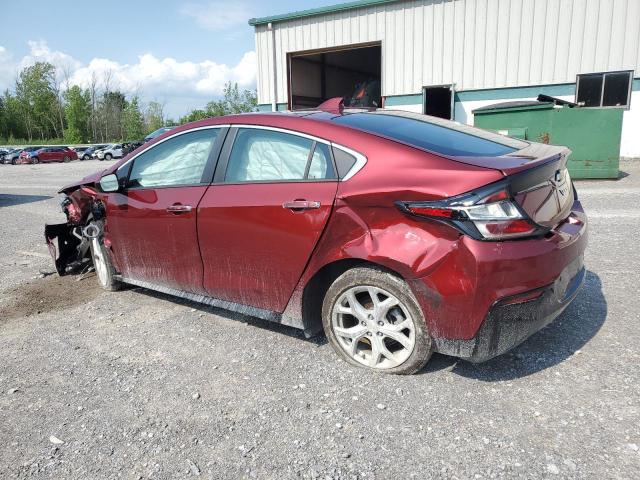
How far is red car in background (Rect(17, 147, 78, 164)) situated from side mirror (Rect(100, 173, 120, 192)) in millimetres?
44311

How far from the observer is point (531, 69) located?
16.2 metres

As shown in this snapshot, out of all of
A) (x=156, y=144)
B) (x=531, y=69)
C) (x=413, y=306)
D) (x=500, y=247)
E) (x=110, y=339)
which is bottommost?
(x=110, y=339)

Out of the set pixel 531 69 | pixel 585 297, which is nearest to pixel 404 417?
pixel 585 297

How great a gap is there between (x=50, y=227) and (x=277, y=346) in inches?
133

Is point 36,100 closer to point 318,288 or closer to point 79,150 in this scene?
point 79,150

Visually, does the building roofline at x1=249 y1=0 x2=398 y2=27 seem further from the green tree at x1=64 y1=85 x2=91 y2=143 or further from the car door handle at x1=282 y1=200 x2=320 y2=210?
the green tree at x1=64 y1=85 x2=91 y2=143

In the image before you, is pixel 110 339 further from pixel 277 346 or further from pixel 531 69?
pixel 531 69

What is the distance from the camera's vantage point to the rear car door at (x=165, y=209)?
365cm

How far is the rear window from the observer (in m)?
2.91

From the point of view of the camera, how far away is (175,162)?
12.8ft

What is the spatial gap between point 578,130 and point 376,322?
10.1 meters

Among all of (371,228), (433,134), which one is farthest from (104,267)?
(433,134)

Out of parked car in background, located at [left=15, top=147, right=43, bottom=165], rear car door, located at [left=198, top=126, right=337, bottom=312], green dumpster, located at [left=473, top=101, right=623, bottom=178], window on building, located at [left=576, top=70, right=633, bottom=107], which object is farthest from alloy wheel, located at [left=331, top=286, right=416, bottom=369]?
parked car in background, located at [left=15, top=147, right=43, bottom=165]

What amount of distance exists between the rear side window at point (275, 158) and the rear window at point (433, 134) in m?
0.30
